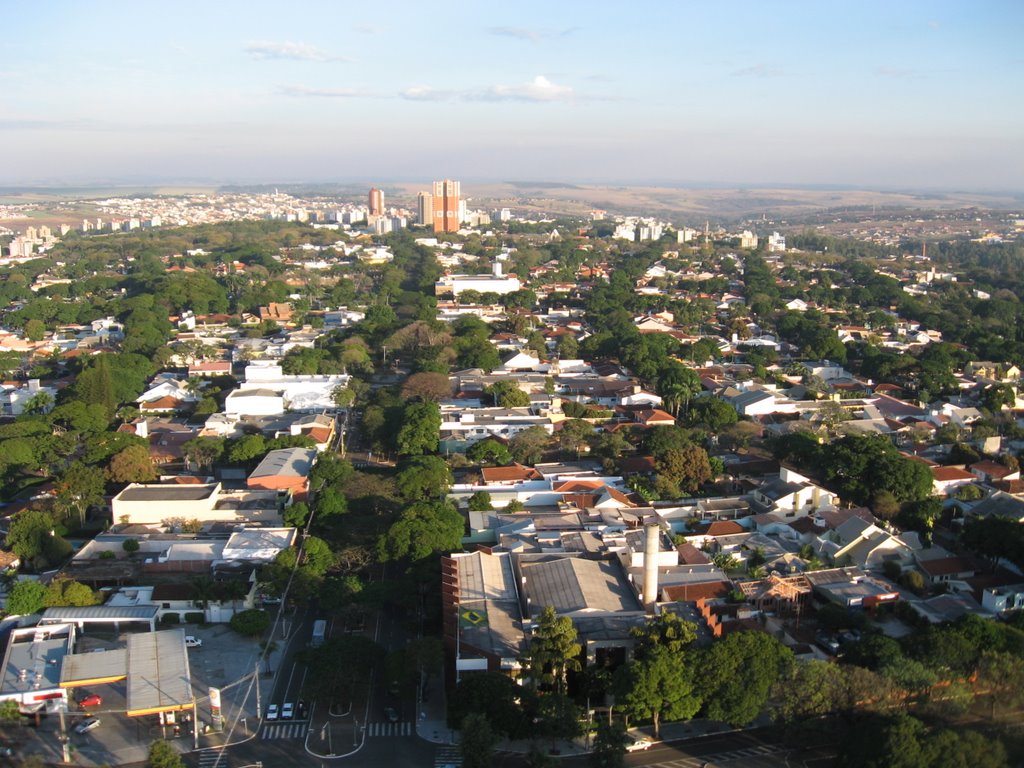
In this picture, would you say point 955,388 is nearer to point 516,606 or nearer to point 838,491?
point 838,491

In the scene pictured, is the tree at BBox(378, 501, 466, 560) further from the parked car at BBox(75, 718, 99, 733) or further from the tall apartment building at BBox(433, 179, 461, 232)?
the tall apartment building at BBox(433, 179, 461, 232)

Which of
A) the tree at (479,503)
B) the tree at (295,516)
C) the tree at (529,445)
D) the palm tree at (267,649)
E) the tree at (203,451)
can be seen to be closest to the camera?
the palm tree at (267,649)

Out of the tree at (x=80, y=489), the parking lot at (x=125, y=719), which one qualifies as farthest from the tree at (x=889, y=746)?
the tree at (x=80, y=489)

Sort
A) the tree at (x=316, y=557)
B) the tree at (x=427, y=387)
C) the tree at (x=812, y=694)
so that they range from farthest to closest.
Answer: the tree at (x=427, y=387), the tree at (x=316, y=557), the tree at (x=812, y=694)

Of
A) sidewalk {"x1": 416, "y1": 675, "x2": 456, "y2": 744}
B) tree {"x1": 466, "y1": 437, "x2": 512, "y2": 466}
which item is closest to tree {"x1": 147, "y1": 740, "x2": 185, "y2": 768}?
sidewalk {"x1": 416, "y1": 675, "x2": 456, "y2": 744}

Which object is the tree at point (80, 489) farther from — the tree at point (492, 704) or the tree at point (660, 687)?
the tree at point (660, 687)

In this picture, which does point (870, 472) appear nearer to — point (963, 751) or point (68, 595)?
point (963, 751)

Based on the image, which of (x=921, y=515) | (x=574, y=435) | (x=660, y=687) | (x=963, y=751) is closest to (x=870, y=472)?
(x=921, y=515)
